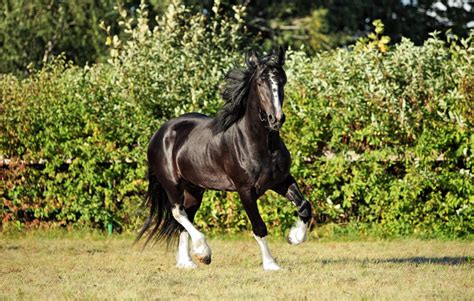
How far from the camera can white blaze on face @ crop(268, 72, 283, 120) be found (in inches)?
305

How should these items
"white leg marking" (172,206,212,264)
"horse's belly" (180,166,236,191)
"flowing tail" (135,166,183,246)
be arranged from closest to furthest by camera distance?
"white leg marking" (172,206,212,264)
"horse's belly" (180,166,236,191)
"flowing tail" (135,166,183,246)

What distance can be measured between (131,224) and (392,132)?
179 inches

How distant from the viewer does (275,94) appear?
784cm

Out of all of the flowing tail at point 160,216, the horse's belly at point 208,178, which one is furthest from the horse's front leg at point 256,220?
the flowing tail at point 160,216

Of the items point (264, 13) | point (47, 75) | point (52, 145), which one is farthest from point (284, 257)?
point (264, 13)

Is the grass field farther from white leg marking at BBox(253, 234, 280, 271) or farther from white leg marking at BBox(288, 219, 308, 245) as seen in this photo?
white leg marking at BBox(288, 219, 308, 245)

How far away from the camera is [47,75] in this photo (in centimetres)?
1385

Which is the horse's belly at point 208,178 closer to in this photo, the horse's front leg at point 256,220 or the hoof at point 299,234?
the horse's front leg at point 256,220

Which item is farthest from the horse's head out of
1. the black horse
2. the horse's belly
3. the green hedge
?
the green hedge

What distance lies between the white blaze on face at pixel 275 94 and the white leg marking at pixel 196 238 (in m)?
1.63

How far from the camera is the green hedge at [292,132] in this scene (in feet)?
39.2

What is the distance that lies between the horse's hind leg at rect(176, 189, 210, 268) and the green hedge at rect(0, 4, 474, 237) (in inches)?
102

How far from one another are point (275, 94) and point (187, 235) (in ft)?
8.53

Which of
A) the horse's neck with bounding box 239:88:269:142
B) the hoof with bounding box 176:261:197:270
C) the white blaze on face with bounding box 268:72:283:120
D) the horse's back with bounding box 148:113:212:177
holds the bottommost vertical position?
the hoof with bounding box 176:261:197:270
